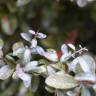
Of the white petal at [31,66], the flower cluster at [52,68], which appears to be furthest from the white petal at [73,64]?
the white petal at [31,66]

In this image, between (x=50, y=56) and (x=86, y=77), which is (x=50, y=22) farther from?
(x=86, y=77)

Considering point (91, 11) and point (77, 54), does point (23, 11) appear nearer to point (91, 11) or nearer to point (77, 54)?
point (91, 11)

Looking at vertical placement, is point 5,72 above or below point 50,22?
below

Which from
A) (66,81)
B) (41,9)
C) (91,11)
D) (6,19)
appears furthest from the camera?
(91,11)

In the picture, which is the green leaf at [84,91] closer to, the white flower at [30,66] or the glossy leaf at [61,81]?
the glossy leaf at [61,81]

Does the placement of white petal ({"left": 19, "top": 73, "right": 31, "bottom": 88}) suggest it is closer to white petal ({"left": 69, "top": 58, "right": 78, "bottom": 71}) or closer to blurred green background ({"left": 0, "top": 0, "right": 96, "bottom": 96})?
white petal ({"left": 69, "top": 58, "right": 78, "bottom": 71})

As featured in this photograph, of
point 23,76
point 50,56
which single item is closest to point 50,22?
point 50,56

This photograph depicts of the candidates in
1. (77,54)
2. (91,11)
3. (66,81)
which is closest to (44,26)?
(91,11)

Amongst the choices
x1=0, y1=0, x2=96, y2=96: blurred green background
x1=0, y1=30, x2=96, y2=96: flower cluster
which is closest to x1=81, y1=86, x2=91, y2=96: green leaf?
x1=0, y1=30, x2=96, y2=96: flower cluster
